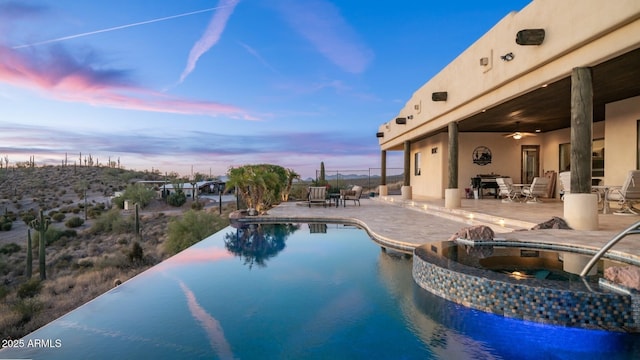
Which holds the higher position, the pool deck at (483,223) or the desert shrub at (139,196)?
the pool deck at (483,223)

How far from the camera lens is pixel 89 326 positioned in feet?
11.7

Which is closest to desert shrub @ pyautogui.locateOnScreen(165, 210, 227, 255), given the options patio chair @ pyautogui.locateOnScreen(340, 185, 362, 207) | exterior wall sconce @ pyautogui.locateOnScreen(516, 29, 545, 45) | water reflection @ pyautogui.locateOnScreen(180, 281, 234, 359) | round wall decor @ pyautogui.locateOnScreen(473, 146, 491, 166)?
patio chair @ pyautogui.locateOnScreen(340, 185, 362, 207)

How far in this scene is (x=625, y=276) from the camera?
340cm

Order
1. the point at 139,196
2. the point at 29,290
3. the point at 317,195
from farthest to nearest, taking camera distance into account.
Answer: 1. the point at 139,196
2. the point at 317,195
3. the point at 29,290

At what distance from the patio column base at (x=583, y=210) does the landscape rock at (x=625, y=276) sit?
2865mm

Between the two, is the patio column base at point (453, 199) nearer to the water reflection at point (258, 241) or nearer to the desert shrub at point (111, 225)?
the water reflection at point (258, 241)

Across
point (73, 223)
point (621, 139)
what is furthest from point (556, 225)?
point (73, 223)

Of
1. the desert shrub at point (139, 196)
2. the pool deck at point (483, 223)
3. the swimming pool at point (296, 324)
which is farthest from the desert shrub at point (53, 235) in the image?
the swimming pool at point (296, 324)

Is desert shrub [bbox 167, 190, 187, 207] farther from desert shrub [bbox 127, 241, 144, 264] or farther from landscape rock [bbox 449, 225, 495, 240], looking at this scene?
landscape rock [bbox 449, 225, 495, 240]

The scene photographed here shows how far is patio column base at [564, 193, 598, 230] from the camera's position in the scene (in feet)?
19.7

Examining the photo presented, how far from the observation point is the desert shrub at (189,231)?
38.2ft

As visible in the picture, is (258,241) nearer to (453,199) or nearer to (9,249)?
(453,199)

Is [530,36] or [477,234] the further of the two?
[530,36]

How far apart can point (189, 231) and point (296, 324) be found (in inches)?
372
